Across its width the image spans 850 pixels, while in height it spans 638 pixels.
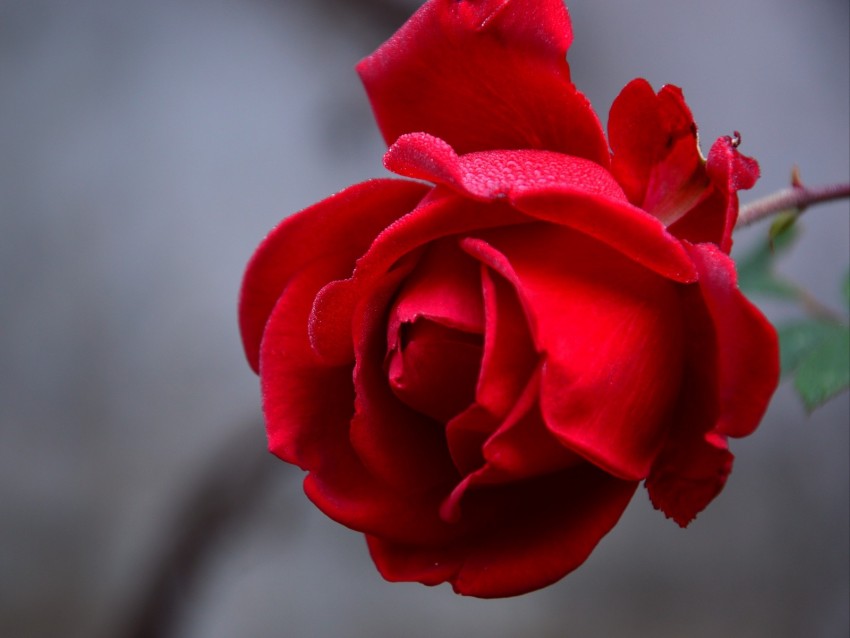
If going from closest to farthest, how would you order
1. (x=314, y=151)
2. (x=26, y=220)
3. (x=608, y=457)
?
(x=608, y=457) → (x=26, y=220) → (x=314, y=151)

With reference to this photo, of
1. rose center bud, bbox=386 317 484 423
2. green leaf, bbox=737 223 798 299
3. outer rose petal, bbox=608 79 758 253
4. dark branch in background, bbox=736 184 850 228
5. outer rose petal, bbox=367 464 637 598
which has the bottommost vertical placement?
green leaf, bbox=737 223 798 299

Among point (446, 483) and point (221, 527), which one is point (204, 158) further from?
point (446, 483)

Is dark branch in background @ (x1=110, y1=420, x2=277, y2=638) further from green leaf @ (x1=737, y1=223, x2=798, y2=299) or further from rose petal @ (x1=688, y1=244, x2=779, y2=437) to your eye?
rose petal @ (x1=688, y1=244, x2=779, y2=437)

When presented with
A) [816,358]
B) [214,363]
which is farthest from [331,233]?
[214,363]

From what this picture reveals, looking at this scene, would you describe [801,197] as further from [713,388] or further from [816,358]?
[713,388]

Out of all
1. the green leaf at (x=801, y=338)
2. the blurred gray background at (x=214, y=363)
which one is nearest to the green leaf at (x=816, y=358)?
the green leaf at (x=801, y=338)

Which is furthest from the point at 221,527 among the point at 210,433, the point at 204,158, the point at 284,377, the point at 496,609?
the point at 284,377

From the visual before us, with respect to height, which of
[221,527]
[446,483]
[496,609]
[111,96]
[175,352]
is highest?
[111,96]

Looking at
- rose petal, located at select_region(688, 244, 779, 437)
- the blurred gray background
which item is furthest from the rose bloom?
the blurred gray background
